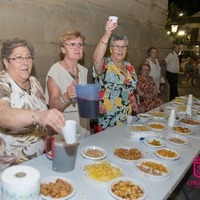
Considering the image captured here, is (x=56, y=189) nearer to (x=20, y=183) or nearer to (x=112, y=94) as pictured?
(x=20, y=183)

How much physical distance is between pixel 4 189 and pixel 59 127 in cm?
35

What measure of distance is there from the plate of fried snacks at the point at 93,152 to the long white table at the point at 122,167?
0.03 metres

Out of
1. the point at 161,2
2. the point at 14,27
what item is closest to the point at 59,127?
the point at 14,27

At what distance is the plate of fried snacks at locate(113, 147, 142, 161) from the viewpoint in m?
1.91

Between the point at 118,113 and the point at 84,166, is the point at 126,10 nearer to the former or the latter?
the point at 118,113

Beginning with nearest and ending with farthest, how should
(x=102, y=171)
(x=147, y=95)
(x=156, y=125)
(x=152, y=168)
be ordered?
1. (x=102, y=171)
2. (x=152, y=168)
3. (x=156, y=125)
4. (x=147, y=95)

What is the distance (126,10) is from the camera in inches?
185

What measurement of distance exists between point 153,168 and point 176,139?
75cm

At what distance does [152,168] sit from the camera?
1.77 m

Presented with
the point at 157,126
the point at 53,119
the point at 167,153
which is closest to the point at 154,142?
the point at 167,153

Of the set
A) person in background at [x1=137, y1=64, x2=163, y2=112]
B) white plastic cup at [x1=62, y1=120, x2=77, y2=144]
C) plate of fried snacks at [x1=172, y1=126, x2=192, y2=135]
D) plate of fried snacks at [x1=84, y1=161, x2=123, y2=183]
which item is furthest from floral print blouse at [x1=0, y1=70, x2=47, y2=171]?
person in background at [x1=137, y1=64, x2=163, y2=112]

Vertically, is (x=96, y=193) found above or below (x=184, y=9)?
below

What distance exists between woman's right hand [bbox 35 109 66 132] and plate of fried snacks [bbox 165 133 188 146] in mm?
1381

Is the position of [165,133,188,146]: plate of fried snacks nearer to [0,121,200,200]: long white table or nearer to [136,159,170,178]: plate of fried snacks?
[0,121,200,200]: long white table
